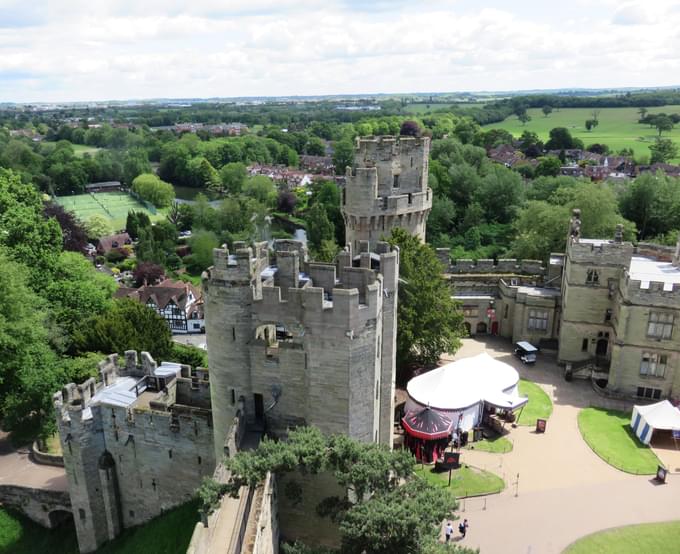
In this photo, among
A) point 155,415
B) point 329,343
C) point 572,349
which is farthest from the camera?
point 572,349

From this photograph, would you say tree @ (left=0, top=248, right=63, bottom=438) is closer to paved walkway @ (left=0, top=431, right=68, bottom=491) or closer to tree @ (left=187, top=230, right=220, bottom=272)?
paved walkway @ (left=0, top=431, right=68, bottom=491)

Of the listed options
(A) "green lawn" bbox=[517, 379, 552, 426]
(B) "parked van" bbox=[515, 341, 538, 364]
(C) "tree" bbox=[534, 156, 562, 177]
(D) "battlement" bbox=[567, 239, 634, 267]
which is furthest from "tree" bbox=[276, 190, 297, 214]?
(A) "green lawn" bbox=[517, 379, 552, 426]

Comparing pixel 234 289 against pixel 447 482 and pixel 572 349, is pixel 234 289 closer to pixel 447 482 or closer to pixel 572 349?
pixel 447 482

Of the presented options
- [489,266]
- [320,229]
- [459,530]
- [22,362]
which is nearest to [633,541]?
[459,530]

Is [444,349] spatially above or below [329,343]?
below

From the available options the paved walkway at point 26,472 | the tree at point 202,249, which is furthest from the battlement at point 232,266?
the tree at point 202,249

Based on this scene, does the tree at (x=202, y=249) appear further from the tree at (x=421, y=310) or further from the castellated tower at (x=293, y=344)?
the castellated tower at (x=293, y=344)

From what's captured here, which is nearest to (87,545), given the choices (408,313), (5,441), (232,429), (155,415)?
(155,415)

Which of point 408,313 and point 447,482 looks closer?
point 447,482
